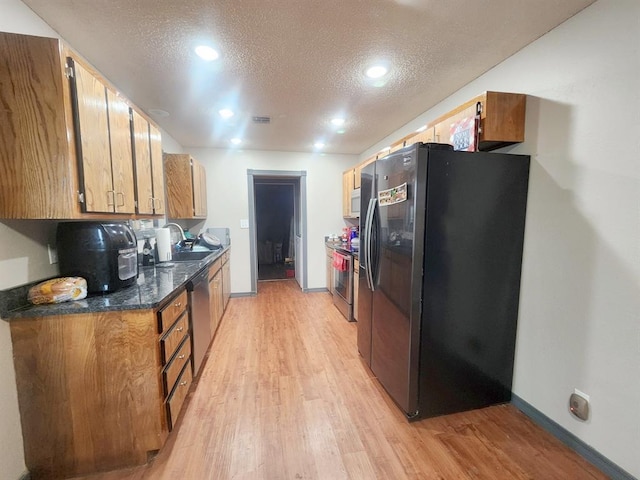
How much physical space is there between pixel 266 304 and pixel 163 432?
259 cm

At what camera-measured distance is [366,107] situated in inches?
106

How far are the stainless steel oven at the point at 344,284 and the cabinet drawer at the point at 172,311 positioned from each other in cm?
201

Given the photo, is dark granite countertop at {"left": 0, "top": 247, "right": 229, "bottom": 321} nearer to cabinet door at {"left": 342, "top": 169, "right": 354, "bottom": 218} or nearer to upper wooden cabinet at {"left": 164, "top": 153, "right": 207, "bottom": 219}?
upper wooden cabinet at {"left": 164, "top": 153, "right": 207, "bottom": 219}

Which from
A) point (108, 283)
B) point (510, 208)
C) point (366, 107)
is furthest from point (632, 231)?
point (108, 283)

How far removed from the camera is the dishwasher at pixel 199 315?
6.73 feet

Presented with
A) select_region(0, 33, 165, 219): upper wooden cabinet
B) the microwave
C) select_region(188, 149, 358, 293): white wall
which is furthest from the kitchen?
select_region(188, 149, 358, 293): white wall

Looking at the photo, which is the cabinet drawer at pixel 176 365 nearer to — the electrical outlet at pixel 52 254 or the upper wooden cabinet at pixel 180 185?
the electrical outlet at pixel 52 254

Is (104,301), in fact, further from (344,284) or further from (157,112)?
(344,284)

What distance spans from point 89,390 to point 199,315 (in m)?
0.92

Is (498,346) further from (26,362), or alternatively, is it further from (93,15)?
(93,15)

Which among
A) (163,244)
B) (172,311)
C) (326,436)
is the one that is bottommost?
(326,436)

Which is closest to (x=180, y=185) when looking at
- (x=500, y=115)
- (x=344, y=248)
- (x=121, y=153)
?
(x=121, y=153)

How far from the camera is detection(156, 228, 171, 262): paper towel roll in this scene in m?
2.59

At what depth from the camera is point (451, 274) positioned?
5.57 ft
